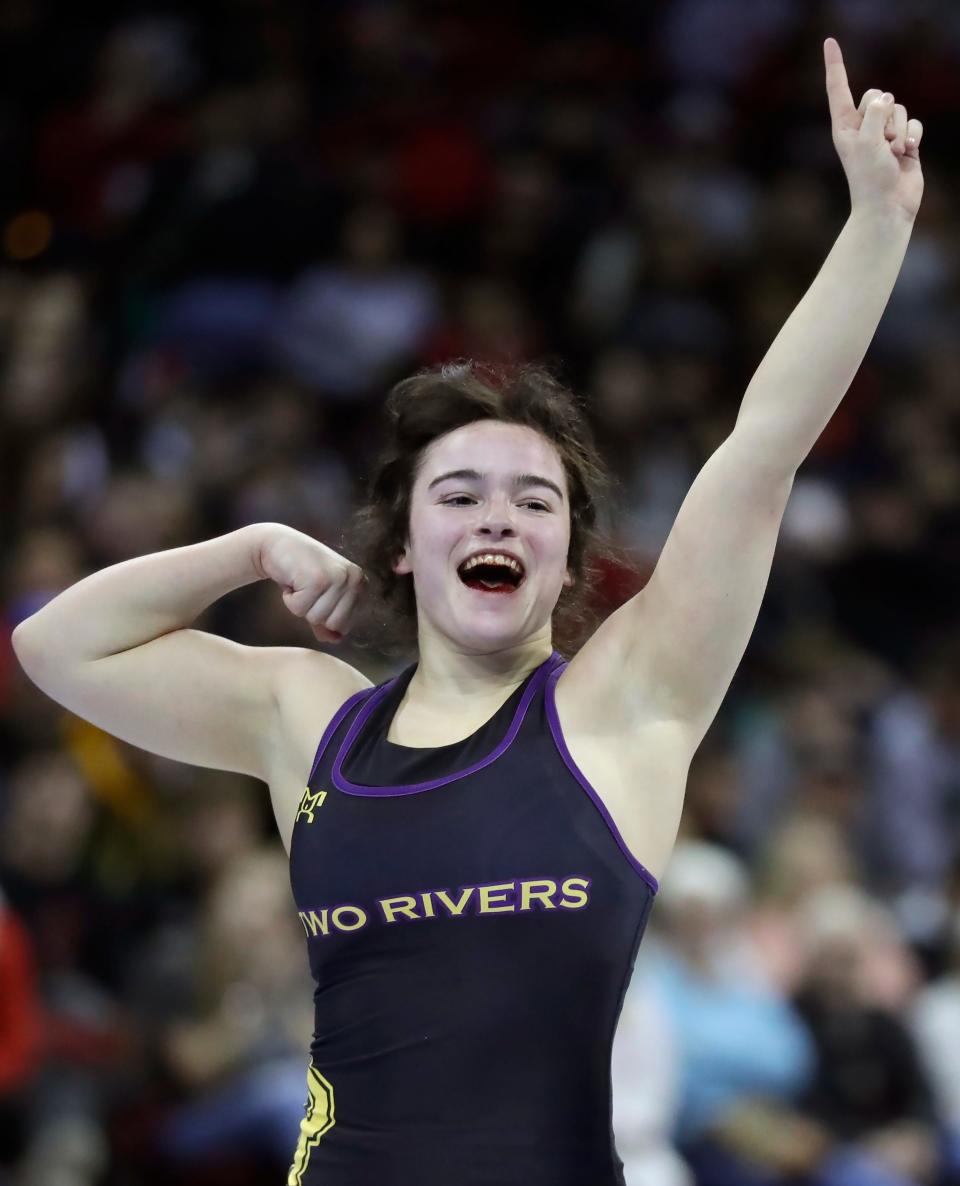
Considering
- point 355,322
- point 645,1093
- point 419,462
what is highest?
point 355,322

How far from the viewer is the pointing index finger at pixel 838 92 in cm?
294

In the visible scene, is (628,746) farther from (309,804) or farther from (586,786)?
(309,804)

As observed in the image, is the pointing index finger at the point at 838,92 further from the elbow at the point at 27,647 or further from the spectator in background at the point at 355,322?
the spectator in background at the point at 355,322

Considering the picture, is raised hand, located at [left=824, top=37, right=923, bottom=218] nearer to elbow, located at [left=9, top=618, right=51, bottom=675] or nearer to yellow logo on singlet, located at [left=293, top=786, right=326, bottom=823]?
yellow logo on singlet, located at [left=293, top=786, right=326, bottom=823]

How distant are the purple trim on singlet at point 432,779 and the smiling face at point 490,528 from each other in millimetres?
91

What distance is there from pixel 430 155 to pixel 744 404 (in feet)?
22.7

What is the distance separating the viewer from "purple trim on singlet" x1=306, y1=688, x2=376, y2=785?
315 centimetres

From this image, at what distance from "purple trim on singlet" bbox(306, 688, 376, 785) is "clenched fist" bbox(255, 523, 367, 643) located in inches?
5.3

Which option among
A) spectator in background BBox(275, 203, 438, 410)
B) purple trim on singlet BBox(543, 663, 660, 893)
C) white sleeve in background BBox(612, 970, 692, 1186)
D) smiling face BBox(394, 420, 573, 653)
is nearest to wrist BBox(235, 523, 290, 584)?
smiling face BBox(394, 420, 573, 653)

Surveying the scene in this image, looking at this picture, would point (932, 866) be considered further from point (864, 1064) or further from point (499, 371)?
point (499, 371)

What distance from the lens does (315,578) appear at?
3.30 m

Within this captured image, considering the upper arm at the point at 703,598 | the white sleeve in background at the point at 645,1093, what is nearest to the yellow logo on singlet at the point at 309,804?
the upper arm at the point at 703,598

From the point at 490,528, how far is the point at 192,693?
→ 62 cm

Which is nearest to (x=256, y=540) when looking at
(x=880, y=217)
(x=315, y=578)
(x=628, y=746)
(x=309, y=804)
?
(x=315, y=578)
